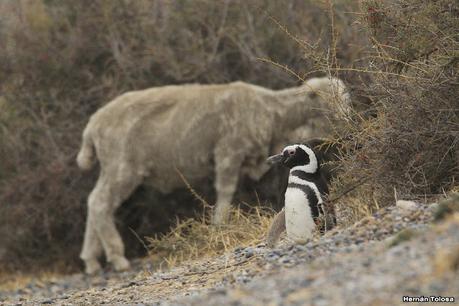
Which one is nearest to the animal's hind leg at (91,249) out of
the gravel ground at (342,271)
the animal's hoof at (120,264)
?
the animal's hoof at (120,264)

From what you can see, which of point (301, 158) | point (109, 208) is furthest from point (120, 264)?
point (301, 158)

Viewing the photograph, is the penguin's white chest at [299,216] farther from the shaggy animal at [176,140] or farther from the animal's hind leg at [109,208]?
the animal's hind leg at [109,208]

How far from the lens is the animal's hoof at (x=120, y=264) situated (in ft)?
41.1

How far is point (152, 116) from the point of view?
1273cm

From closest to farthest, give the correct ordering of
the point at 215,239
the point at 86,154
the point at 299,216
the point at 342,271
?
the point at 342,271 < the point at 299,216 < the point at 215,239 < the point at 86,154

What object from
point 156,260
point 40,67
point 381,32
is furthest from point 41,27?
point 381,32

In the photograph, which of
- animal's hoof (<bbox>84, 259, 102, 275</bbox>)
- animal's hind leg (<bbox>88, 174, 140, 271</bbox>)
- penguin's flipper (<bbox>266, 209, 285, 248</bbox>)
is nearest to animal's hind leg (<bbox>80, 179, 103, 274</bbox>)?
animal's hoof (<bbox>84, 259, 102, 275</bbox>)

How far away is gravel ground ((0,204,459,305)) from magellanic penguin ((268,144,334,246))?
188 millimetres

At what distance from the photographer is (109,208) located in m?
12.7

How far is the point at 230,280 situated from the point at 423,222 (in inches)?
55.0

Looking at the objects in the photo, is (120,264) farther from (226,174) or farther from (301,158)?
(301,158)

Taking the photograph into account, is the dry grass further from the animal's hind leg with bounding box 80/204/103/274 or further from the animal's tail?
the animal's tail

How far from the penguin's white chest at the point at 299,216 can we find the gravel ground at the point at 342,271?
0.46ft

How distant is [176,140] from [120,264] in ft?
5.61
